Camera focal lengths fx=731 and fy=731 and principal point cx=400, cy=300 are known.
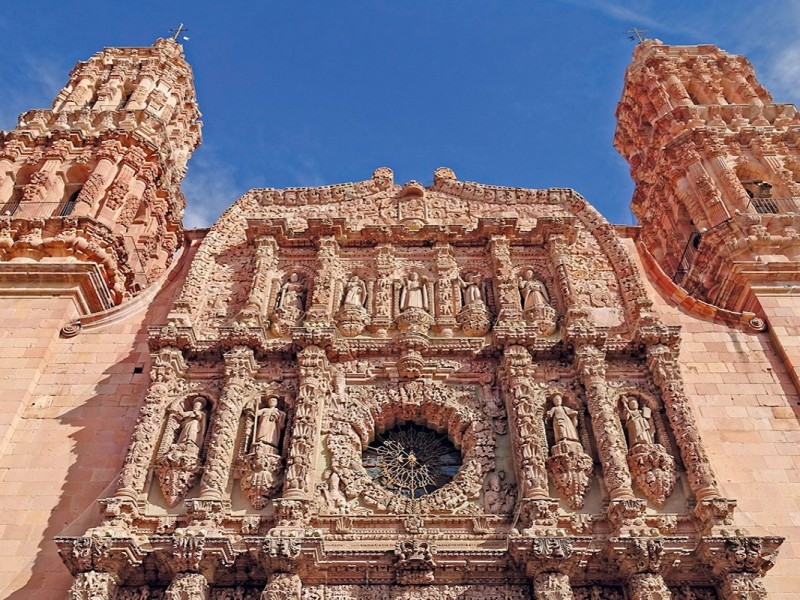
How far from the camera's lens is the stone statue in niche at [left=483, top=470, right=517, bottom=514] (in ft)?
34.6

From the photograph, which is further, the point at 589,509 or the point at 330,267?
the point at 330,267

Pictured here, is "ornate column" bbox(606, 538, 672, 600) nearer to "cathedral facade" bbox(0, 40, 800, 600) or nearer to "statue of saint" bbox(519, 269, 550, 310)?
"cathedral facade" bbox(0, 40, 800, 600)

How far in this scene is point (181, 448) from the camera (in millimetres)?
10859

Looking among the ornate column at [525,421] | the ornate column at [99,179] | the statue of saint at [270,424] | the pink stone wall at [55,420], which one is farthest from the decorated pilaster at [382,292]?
the ornate column at [99,179]

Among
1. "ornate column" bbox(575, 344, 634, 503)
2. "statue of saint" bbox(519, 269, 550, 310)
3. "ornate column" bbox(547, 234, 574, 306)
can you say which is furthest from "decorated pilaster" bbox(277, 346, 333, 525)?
"ornate column" bbox(547, 234, 574, 306)

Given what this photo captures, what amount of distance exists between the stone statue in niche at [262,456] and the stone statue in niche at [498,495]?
3.07 meters

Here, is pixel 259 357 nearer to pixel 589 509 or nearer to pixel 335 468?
pixel 335 468

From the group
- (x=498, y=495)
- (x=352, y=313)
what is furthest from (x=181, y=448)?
(x=498, y=495)

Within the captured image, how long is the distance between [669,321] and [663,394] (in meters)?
2.48

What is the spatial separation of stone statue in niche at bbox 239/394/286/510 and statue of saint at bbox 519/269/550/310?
16.4ft

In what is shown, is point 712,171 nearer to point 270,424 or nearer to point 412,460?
point 412,460

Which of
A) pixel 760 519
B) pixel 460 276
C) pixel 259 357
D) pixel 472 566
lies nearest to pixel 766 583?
pixel 760 519

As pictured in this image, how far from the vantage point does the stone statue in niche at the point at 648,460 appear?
34.3 feet

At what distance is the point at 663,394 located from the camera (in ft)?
38.0
